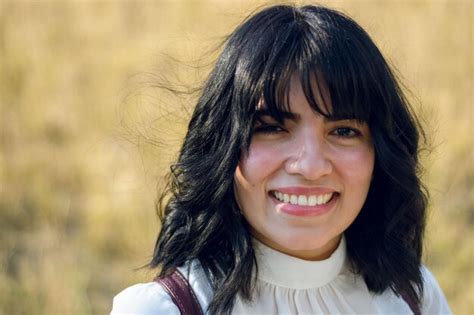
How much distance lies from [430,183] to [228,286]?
3.23 m

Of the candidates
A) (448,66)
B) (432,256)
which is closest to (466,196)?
(432,256)

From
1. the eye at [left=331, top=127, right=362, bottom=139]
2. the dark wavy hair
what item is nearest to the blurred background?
the dark wavy hair

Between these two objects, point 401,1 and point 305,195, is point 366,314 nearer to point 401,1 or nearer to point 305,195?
point 305,195

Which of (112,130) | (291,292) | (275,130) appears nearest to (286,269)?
(291,292)

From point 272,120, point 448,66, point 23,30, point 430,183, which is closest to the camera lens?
point 272,120

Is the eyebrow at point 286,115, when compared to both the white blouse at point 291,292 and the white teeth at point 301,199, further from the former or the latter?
the white blouse at point 291,292

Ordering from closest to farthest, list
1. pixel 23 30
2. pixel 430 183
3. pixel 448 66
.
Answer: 1. pixel 430 183
2. pixel 448 66
3. pixel 23 30

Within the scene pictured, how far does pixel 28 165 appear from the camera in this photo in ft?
16.8

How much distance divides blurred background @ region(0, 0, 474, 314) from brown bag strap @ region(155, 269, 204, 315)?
1.41 m

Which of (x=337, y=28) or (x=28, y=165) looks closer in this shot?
(x=337, y=28)

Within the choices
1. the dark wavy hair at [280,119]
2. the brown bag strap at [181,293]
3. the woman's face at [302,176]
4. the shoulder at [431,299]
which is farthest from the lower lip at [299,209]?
the shoulder at [431,299]

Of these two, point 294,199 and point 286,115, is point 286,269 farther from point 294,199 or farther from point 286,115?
point 286,115

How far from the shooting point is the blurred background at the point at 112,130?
14.0 feet

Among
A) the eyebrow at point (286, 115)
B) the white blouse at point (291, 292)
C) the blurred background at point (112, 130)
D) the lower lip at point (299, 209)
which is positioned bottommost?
the blurred background at point (112, 130)
